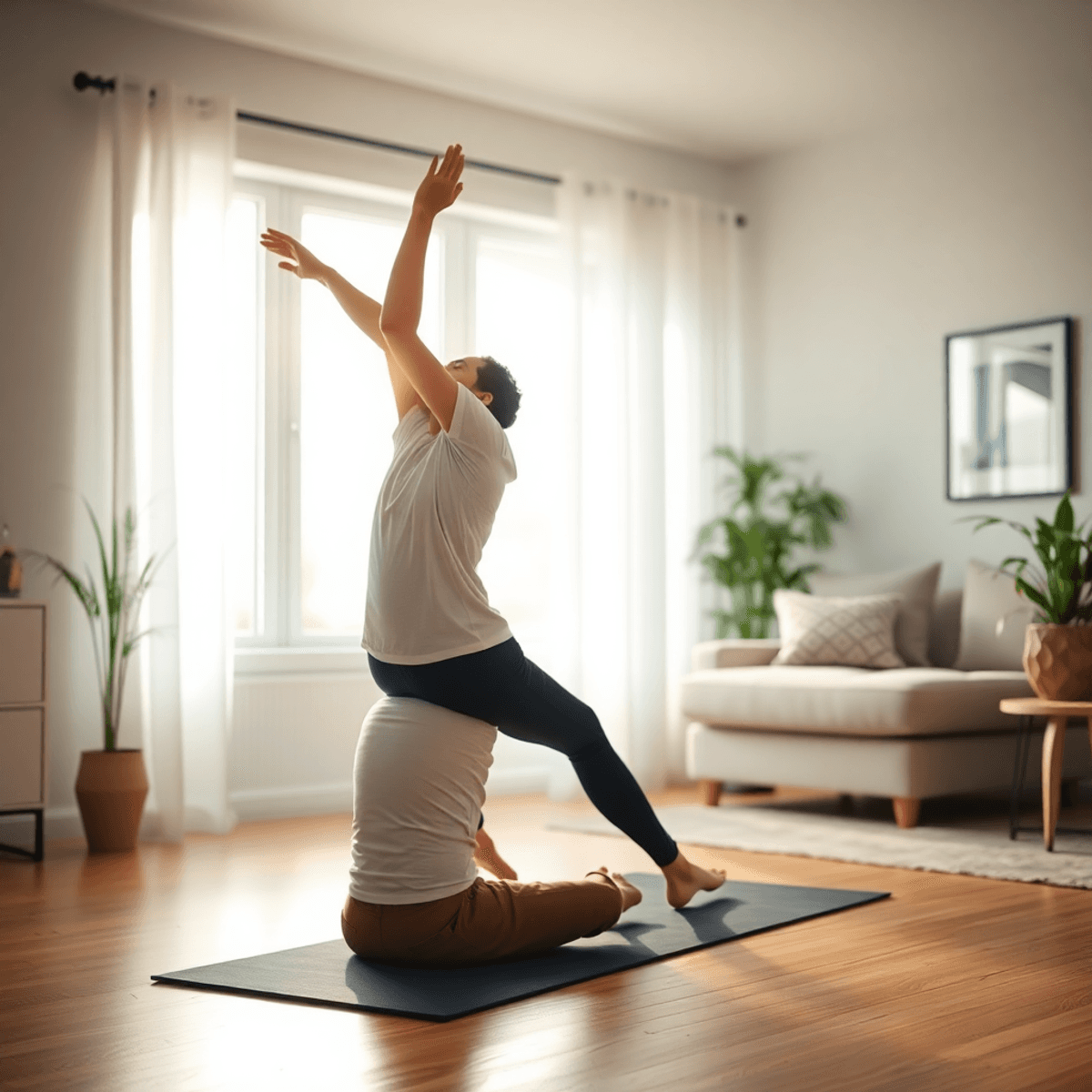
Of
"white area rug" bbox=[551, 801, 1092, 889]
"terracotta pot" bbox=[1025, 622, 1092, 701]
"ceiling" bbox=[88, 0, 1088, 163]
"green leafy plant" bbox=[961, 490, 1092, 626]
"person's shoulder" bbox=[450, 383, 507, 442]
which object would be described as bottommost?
"white area rug" bbox=[551, 801, 1092, 889]

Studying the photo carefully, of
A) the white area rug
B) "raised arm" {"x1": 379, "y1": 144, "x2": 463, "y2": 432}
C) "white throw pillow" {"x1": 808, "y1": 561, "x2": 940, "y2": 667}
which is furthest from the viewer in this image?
"white throw pillow" {"x1": 808, "y1": 561, "x2": 940, "y2": 667}

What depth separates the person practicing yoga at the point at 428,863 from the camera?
8.36ft

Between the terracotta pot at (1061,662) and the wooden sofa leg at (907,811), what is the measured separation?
60cm

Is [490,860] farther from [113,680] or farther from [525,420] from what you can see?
[525,420]

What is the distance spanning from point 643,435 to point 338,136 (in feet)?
5.68

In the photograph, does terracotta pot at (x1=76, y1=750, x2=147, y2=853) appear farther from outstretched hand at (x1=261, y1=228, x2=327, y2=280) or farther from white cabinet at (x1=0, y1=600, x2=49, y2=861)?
outstretched hand at (x1=261, y1=228, x2=327, y2=280)

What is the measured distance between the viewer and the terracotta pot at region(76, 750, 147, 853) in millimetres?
4156

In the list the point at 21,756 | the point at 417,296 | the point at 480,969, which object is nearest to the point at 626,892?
the point at 480,969

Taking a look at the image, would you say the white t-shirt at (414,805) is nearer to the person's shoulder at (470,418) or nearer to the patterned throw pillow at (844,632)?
the person's shoulder at (470,418)

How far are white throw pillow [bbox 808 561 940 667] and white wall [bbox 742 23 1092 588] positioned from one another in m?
0.53

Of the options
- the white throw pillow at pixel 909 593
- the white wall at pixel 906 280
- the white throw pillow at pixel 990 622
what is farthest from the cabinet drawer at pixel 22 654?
the white wall at pixel 906 280

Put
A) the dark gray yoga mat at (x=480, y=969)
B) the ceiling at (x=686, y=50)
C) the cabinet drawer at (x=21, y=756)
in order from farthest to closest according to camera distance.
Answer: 1. the ceiling at (x=686, y=50)
2. the cabinet drawer at (x=21, y=756)
3. the dark gray yoga mat at (x=480, y=969)

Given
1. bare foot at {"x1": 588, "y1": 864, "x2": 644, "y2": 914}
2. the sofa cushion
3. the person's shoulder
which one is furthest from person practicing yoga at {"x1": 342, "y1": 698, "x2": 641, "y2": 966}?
the sofa cushion

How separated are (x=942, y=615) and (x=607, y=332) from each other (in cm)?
175
